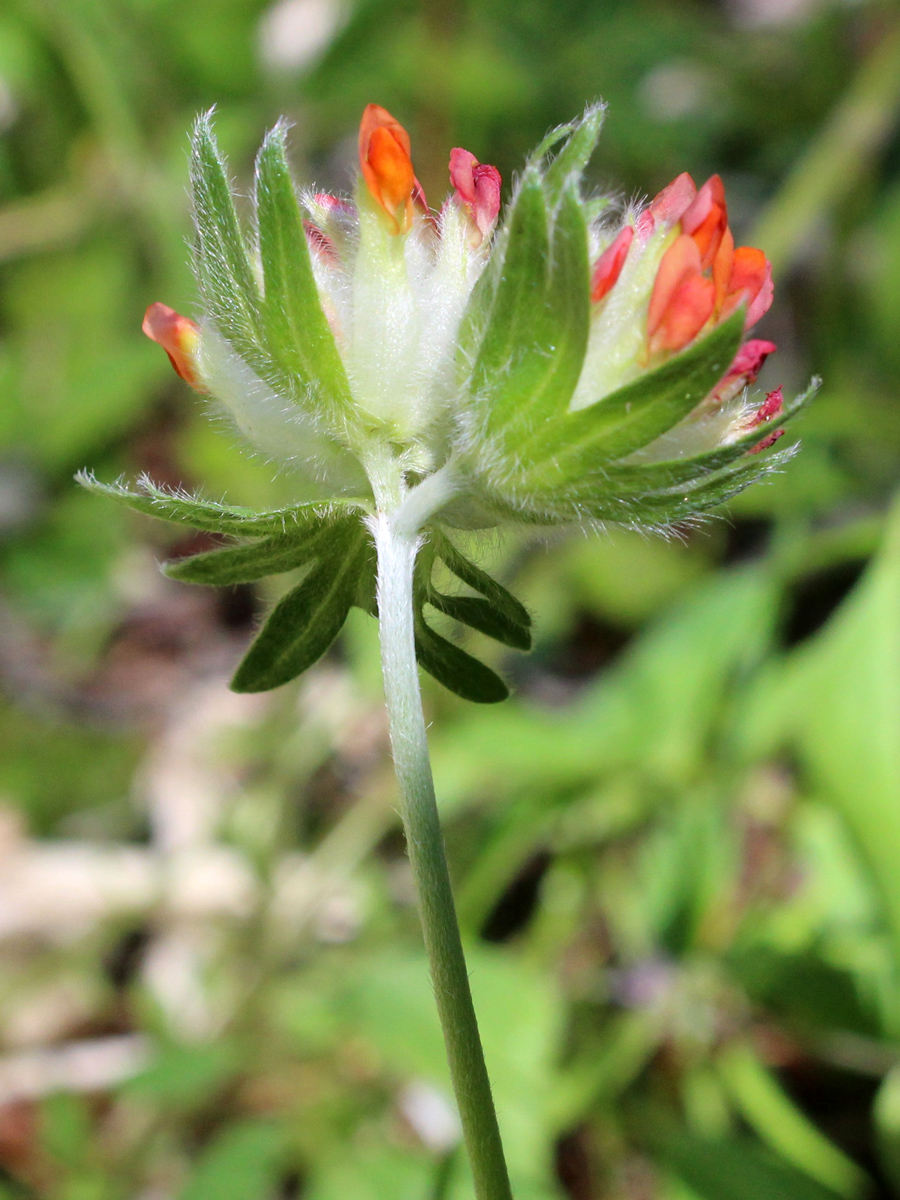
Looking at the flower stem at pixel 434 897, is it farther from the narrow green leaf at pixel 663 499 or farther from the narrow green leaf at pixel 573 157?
the narrow green leaf at pixel 573 157

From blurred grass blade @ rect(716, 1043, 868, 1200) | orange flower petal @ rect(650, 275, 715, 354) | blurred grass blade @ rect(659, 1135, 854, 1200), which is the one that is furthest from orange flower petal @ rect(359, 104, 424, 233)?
blurred grass blade @ rect(716, 1043, 868, 1200)

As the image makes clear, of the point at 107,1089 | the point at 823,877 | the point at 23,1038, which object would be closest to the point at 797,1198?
the point at 823,877

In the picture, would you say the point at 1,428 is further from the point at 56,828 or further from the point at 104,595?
the point at 56,828

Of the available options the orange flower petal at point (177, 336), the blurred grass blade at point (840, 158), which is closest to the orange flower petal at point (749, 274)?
the orange flower petal at point (177, 336)

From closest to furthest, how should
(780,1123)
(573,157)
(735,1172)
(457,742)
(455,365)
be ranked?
1. (573,157)
2. (455,365)
3. (735,1172)
4. (780,1123)
5. (457,742)

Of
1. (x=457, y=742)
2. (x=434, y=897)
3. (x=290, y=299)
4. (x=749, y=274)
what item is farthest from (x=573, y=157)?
(x=457, y=742)

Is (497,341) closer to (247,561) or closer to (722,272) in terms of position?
(722,272)
